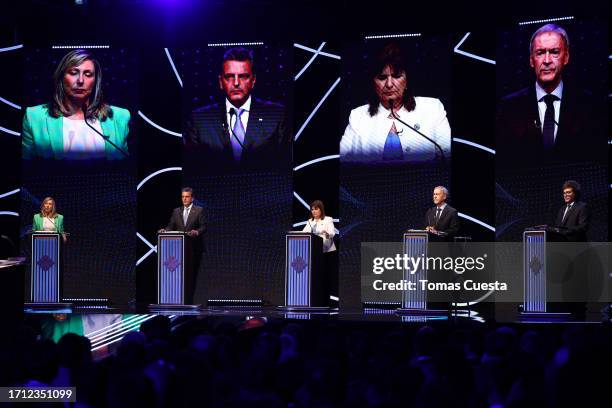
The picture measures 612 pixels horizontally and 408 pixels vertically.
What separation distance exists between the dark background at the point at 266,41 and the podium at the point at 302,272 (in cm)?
129

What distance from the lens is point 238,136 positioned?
12875 millimetres

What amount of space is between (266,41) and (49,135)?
3408 mm

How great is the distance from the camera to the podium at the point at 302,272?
11.2 meters

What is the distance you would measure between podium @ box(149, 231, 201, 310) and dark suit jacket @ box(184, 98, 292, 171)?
1.82m

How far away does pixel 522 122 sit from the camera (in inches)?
462

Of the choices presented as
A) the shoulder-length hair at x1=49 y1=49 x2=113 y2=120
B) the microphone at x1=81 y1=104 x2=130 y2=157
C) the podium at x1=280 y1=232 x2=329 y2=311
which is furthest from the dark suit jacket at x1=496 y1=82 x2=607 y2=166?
the shoulder-length hair at x1=49 y1=49 x2=113 y2=120

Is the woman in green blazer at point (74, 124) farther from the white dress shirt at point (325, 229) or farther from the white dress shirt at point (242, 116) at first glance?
the white dress shirt at point (325, 229)

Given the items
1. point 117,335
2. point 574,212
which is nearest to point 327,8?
point 574,212

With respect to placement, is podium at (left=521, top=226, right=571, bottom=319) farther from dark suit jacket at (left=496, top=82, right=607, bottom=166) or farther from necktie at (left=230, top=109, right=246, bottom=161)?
necktie at (left=230, top=109, right=246, bottom=161)

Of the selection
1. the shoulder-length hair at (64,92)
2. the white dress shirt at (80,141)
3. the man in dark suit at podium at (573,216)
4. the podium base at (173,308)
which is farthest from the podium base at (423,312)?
the shoulder-length hair at (64,92)

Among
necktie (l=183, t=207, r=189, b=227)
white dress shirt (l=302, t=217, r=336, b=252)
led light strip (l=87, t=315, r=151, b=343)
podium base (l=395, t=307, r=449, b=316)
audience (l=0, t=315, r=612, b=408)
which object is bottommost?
led light strip (l=87, t=315, r=151, b=343)

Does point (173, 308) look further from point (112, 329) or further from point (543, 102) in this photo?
point (543, 102)

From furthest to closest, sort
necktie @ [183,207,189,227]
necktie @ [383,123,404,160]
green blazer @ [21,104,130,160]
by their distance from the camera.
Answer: green blazer @ [21,104,130,160] < necktie @ [383,123,404,160] < necktie @ [183,207,189,227]

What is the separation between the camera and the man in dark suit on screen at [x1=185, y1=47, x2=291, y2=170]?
12758 millimetres
